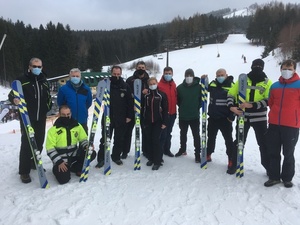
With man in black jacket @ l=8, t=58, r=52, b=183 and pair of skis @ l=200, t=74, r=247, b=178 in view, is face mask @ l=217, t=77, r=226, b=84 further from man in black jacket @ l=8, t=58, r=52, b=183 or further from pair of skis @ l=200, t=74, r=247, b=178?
man in black jacket @ l=8, t=58, r=52, b=183

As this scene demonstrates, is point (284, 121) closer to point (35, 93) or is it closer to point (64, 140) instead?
point (64, 140)

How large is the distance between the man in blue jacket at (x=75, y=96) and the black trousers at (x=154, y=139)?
1307 millimetres

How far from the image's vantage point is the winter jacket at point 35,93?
15.6 feet

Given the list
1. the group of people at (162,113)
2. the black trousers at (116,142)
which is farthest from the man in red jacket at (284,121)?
the black trousers at (116,142)

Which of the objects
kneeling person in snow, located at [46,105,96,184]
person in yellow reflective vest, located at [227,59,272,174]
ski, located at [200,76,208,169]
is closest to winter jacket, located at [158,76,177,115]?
ski, located at [200,76,208,169]

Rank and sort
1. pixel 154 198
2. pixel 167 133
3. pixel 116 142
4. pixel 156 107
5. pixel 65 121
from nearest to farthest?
1. pixel 154 198
2. pixel 65 121
3. pixel 156 107
4. pixel 116 142
5. pixel 167 133

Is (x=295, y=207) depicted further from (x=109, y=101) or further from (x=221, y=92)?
(x=109, y=101)

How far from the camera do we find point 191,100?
5.75 meters

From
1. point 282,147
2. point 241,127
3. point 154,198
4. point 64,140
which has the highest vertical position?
point 241,127

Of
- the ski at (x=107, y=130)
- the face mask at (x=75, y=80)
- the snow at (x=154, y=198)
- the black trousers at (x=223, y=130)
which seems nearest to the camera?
the snow at (x=154, y=198)

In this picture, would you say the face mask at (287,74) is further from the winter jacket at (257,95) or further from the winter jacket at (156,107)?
the winter jacket at (156,107)

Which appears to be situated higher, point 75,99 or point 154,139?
point 75,99

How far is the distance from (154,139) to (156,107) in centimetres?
64

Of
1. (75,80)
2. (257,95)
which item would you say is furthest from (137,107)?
(257,95)
